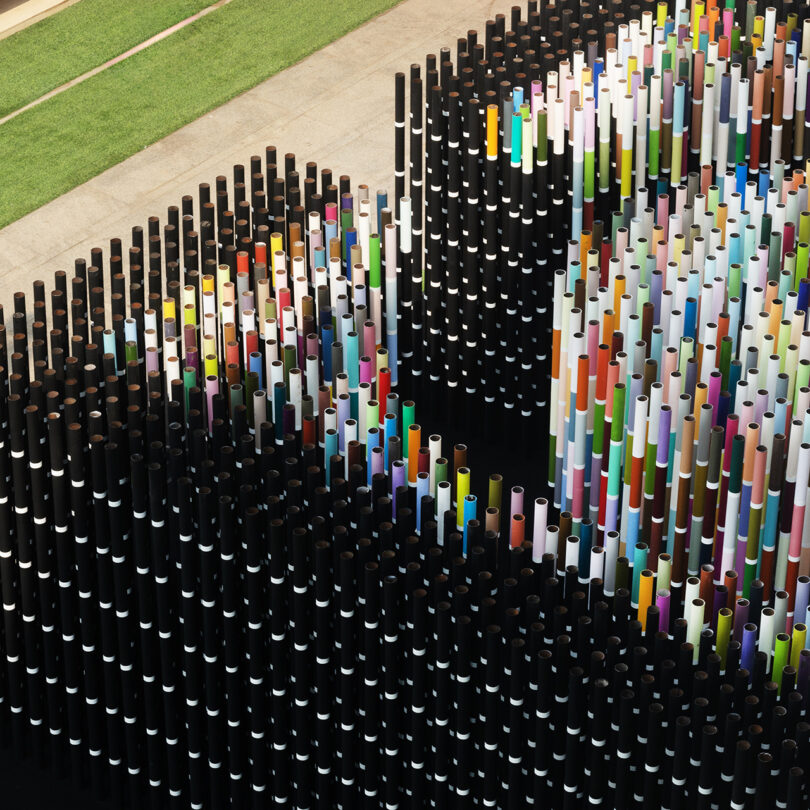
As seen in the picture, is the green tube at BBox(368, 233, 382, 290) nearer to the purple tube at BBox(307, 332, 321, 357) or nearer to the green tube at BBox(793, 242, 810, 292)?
the purple tube at BBox(307, 332, 321, 357)

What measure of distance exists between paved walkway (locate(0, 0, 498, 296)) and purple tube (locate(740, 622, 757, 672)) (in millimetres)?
6061

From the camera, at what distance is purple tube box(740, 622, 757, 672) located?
683cm

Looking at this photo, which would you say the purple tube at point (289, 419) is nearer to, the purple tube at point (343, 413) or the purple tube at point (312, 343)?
the purple tube at point (343, 413)

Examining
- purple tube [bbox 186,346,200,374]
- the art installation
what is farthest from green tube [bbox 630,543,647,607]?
purple tube [bbox 186,346,200,374]

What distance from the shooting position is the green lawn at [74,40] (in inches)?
536

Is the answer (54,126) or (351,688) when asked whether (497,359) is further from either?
(54,126)

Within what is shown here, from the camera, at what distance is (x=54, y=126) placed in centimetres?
1306

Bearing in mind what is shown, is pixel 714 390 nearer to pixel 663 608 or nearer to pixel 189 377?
pixel 663 608

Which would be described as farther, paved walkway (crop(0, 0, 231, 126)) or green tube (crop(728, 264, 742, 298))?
paved walkway (crop(0, 0, 231, 126))

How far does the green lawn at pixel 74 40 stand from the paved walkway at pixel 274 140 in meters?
1.36

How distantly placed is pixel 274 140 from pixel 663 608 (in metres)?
6.69

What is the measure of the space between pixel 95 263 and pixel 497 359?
7.69ft

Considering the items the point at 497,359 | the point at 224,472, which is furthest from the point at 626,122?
the point at 224,472

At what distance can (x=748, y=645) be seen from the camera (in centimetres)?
688
